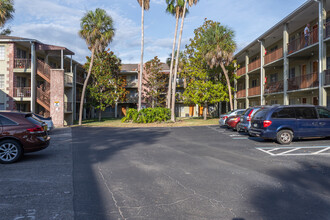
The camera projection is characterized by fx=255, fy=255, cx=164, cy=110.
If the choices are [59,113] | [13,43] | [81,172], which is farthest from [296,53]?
[13,43]

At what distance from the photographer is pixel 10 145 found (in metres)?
7.85

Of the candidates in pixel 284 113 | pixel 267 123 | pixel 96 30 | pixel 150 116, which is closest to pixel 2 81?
pixel 96 30

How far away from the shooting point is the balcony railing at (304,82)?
19.5 metres

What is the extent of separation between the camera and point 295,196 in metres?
4.83

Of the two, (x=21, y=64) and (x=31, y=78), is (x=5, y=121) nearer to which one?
(x=31, y=78)

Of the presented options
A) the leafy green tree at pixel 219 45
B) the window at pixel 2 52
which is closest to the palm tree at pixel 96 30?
the window at pixel 2 52

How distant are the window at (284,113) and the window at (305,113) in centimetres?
23

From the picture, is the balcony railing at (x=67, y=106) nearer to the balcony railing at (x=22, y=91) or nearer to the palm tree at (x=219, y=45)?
the balcony railing at (x=22, y=91)

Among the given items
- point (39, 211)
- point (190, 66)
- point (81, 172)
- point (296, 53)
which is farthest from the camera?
point (190, 66)

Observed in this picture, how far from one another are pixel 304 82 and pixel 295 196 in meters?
18.5

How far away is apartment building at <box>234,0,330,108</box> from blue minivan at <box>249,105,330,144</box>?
730 centimetres

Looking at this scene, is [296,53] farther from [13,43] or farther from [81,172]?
[13,43]

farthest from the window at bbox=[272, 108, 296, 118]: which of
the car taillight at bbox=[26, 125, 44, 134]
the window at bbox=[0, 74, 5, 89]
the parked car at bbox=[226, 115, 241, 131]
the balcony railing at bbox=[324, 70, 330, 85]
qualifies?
the window at bbox=[0, 74, 5, 89]

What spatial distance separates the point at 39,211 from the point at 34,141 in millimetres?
4402
